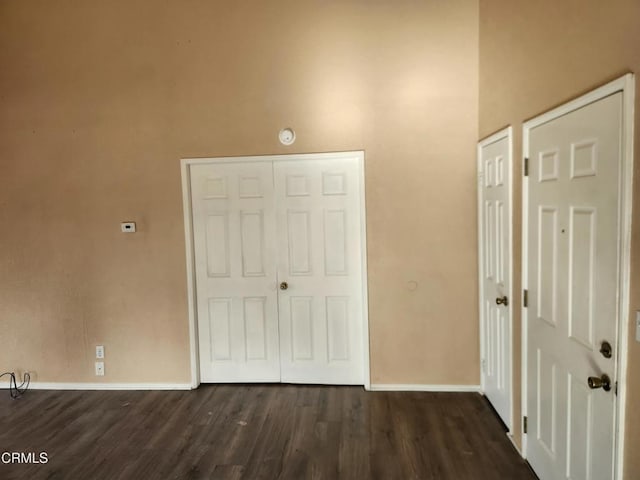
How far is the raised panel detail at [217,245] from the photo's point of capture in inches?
132

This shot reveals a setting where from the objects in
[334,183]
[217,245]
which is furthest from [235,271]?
[334,183]

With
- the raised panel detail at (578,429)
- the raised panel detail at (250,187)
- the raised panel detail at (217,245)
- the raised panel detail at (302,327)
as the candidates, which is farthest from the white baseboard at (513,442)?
the raised panel detail at (250,187)

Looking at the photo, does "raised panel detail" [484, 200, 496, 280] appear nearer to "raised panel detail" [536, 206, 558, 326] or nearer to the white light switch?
"raised panel detail" [536, 206, 558, 326]

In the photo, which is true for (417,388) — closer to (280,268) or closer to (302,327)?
(302,327)

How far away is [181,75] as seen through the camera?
3.21m

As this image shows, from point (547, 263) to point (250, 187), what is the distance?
2331 millimetres

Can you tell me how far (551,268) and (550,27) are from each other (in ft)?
3.97

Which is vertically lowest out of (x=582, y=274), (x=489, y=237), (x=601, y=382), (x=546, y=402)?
(x=546, y=402)

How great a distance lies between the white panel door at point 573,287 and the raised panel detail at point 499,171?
0.41 metres

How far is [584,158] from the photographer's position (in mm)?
1600

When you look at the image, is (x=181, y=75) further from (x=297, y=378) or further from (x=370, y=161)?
(x=297, y=378)

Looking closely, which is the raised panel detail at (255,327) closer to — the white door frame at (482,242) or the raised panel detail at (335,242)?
the raised panel detail at (335,242)

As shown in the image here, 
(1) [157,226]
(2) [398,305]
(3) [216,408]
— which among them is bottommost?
(3) [216,408]

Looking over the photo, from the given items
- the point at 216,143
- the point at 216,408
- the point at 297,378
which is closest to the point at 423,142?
the point at 216,143
